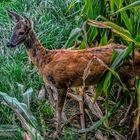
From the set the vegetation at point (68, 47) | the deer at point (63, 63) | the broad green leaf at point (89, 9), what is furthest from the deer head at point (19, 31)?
the broad green leaf at point (89, 9)

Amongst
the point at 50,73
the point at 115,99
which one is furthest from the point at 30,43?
the point at 115,99

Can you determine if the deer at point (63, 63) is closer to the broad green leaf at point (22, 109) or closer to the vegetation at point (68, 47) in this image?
the vegetation at point (68, 47)

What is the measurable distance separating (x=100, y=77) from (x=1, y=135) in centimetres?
99

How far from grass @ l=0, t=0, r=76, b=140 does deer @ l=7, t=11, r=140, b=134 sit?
43 centimetres

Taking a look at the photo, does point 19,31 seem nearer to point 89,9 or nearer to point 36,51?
point 36,51

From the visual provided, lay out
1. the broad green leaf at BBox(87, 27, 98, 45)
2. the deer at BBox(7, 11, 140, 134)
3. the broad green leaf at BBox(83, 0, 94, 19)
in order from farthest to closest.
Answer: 1. the broad green leaf at BBox(87, 27, 98, 45)
2. the broad green leaf at BBox(83, 0, 94, 19)
3. the deer at BBox(7, 11, 140, 134)

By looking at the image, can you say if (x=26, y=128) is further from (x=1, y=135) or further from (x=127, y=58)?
(x=127, y=58)

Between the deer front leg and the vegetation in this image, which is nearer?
the vegetation

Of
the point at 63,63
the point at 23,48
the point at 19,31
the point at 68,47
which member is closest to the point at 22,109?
the point at 63,63

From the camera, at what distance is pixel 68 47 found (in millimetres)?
5270

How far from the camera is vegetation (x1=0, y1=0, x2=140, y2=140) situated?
4.21 metres

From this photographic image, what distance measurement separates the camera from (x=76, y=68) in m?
4.72

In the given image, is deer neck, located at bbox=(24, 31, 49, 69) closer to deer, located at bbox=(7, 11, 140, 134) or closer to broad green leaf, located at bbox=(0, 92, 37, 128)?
deer, located at bbox=(7, 11, 140, 134)

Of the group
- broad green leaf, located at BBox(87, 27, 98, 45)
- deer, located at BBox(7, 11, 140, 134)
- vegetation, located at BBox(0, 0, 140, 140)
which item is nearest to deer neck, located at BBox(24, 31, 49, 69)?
deer, located at BBox(7, 11, 140, 134)
